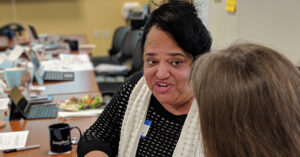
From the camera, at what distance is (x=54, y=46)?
4.75 metres

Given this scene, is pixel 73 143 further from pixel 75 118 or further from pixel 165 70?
pixel 165 70

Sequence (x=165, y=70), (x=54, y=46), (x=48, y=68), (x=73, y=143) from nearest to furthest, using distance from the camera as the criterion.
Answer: (x=165, y=70), (x=73, y=143), (x=48, y=68), (x=54, y=46)

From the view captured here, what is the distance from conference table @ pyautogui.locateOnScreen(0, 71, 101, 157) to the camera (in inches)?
73.1

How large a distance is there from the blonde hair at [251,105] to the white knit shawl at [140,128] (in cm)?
66

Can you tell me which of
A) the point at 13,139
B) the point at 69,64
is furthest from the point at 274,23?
the point at 69,64

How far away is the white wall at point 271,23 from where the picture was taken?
1.54 metres

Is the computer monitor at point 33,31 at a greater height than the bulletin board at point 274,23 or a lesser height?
lesser

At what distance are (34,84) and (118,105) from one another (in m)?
1.50

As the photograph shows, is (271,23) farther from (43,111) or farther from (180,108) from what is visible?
(43,111)

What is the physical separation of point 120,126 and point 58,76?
1633mm

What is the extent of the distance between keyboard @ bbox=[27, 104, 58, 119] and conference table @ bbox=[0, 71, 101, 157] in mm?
57

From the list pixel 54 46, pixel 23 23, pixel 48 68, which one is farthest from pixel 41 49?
pixel 23 23

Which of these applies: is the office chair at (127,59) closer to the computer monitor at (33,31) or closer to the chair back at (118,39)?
the chair back at (118,39)

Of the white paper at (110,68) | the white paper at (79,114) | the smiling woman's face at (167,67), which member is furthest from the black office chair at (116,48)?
the smiling woman's face at (167,67)
